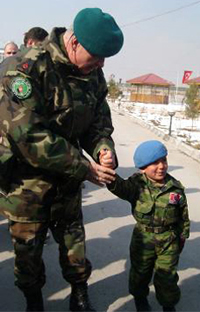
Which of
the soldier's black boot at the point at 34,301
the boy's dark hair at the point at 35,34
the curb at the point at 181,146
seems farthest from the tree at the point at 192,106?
the soldier's black boot at the point at 34,301

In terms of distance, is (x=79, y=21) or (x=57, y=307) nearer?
(x=79, y=21)

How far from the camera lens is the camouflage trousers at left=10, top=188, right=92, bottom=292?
2.41m

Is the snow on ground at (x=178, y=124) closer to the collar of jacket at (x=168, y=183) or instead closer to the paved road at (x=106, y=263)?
the paved road at (x=106, y=263)

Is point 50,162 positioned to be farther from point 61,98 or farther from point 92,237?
point 92,237

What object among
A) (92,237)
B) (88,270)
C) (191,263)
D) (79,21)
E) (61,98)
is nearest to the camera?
(79,21)

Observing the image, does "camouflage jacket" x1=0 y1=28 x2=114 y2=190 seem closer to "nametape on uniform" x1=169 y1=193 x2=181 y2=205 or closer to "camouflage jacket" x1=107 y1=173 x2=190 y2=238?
"camouflage jacket" x1=107 y1=173 x2=190 y2=238

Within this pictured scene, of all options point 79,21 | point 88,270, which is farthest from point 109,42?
point 88,270

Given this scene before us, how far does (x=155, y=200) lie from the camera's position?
103 inches

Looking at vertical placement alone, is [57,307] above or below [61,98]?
below

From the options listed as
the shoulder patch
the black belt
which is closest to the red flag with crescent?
the black belt

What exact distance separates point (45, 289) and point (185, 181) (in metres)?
4.06

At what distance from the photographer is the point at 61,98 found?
2209mm

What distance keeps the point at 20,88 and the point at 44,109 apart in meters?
0.19

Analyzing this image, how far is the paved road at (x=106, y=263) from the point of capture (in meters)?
2.89
